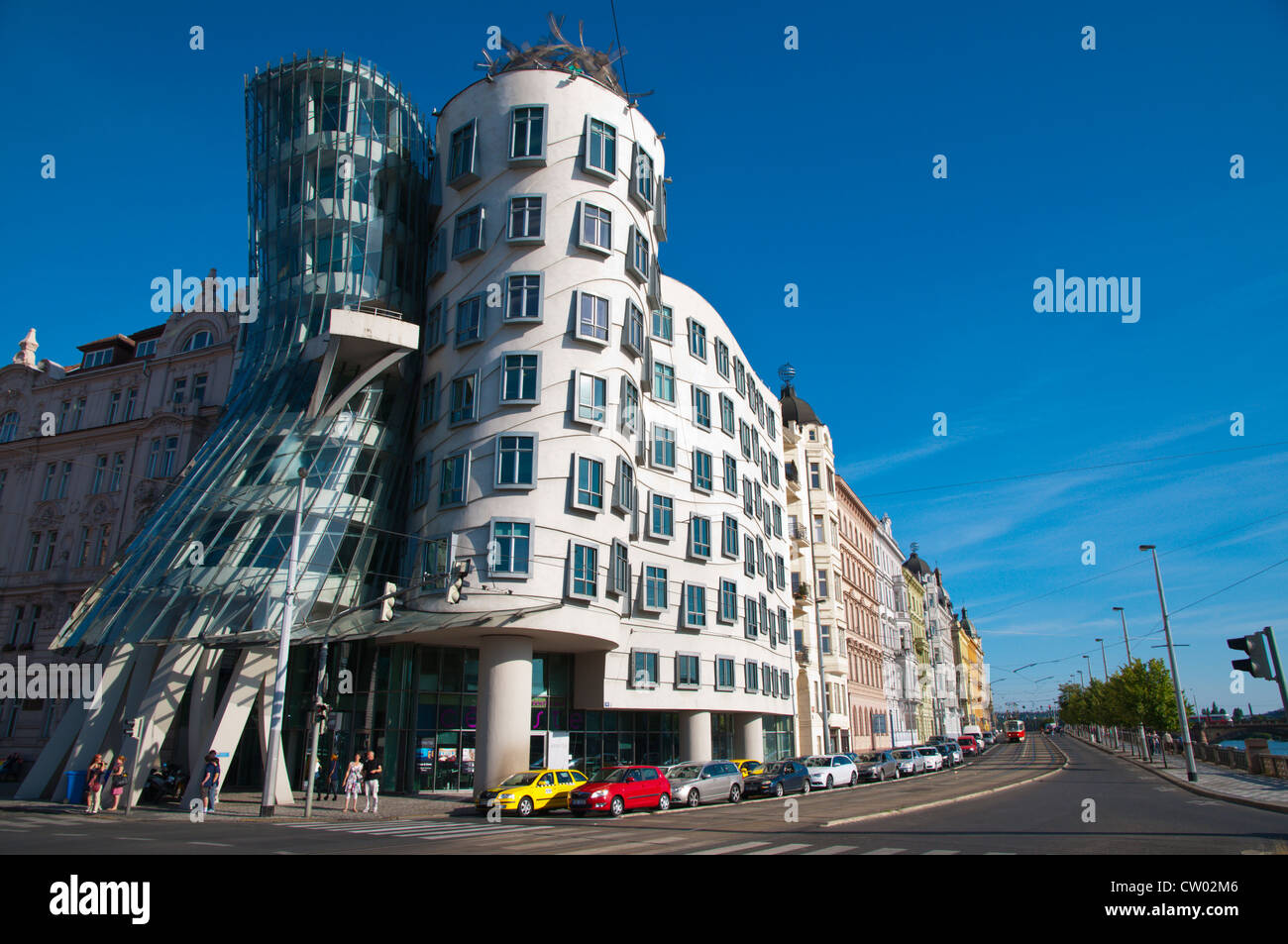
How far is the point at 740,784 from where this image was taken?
1227 inches

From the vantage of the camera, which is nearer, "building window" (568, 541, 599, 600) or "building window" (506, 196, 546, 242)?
"building window" (568, 541, 599, 600)

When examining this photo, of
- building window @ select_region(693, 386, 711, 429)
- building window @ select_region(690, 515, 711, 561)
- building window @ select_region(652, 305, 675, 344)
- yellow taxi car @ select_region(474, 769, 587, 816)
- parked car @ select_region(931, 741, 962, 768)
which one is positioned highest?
building window @ select_region(652, 305, 675, 344)

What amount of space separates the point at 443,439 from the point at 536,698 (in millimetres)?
11974

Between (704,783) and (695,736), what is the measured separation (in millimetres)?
11864

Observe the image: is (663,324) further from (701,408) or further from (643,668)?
(643,668)

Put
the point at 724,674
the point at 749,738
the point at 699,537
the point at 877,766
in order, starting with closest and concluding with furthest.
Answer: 1. the point at 877,766
2. the point at 724,674
3. the point at 699,537
4. the point at 749,738

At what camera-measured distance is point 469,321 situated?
1401 inches

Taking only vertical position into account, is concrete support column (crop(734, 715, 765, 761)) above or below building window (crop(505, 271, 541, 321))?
below

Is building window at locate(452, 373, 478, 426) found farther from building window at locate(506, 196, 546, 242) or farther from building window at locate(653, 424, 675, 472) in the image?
building window at locate(653, 424, 675, 472)

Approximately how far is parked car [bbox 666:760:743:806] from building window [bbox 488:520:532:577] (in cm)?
926

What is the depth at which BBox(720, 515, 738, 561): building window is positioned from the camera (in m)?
44.9

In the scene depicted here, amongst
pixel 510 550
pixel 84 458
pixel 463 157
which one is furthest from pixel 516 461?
pixel 84 458

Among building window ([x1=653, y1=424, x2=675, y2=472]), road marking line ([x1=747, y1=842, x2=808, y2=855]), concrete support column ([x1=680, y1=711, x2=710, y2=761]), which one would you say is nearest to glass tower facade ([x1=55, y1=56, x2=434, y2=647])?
building window ([x1=653, y1=424, x2=675, y2=472])
